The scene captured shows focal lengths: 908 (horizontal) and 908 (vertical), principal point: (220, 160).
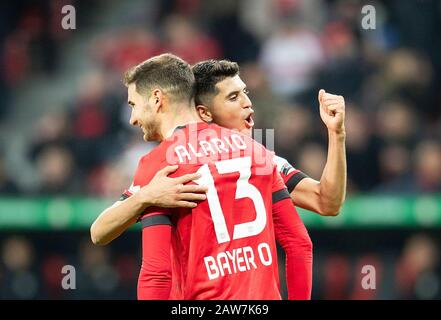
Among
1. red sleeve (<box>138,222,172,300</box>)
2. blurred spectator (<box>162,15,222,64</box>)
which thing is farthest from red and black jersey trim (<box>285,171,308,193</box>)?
blurred spectator (<box>162,15,222,64</box>)

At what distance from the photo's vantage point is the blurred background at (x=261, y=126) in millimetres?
7773

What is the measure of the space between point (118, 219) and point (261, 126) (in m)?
4.28

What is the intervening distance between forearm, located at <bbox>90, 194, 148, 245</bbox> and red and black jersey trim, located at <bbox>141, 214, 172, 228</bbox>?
0.05 meters

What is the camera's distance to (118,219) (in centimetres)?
369

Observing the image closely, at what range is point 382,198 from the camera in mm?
7836

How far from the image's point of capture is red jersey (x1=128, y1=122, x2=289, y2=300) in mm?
3520

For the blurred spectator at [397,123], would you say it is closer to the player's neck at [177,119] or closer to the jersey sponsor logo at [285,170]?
the jersey sponsor logo at [285,170]

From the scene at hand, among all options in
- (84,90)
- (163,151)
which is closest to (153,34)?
(84,90)

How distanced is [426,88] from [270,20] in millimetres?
1909

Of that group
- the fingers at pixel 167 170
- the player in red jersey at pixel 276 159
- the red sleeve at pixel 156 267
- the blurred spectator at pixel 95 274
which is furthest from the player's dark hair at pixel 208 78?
the blurred spectator at pixel 95 274

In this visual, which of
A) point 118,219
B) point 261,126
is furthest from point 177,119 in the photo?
point 261,126

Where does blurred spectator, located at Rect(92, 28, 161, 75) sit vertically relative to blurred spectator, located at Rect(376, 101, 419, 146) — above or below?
above

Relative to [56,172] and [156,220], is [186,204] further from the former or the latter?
[56,172]

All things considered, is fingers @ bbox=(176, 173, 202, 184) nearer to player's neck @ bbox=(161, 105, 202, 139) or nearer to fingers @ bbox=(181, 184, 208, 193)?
fingers @ bbox=(181, 184, 208, 193)
